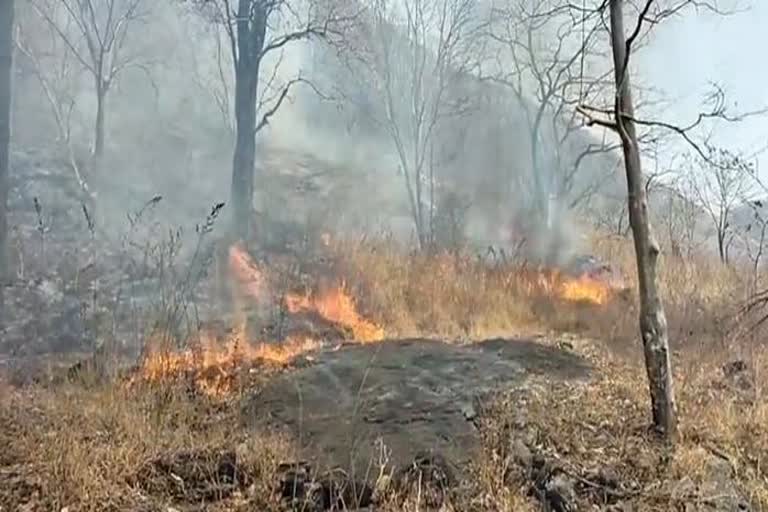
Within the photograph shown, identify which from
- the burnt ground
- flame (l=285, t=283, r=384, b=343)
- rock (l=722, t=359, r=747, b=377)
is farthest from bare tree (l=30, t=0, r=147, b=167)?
rock (l=722, t=359, r=747, b=377)

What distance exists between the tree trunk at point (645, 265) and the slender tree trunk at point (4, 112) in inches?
276

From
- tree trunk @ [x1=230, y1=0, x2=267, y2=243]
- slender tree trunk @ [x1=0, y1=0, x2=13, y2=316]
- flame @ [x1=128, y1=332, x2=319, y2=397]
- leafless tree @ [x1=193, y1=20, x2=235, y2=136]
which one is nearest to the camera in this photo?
flame @ [x1=128, y1=332, x2=319, y2=397]

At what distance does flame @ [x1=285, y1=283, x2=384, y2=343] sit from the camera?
8.46 m

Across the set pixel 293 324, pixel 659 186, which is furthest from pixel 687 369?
pixel 659 186

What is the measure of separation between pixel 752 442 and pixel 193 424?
372 centimetres

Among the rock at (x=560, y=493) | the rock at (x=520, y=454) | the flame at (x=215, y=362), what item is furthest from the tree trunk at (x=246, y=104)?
the rock at (x=560, y=493)

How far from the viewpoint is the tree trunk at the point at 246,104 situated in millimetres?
11359

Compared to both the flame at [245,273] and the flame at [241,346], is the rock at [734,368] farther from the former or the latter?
the flame at [245,273]

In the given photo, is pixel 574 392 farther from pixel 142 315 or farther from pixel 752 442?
pixel 142 315

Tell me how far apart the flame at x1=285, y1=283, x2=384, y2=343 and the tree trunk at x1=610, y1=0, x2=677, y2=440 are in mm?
4010

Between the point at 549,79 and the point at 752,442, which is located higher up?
the point at 549,79

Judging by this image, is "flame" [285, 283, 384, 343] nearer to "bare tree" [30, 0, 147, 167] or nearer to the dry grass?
the dry grass

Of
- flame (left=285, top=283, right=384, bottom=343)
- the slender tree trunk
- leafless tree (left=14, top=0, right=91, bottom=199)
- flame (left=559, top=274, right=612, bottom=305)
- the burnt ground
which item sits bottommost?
the burnt ground

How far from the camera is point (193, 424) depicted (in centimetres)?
465
